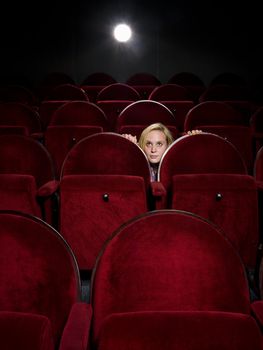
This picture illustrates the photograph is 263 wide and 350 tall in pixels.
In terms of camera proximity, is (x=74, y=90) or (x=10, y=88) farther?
(x=10, y=88)

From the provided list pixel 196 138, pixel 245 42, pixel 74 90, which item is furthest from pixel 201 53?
pixel 196 138

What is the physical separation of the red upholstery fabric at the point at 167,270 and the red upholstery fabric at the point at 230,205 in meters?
0.31

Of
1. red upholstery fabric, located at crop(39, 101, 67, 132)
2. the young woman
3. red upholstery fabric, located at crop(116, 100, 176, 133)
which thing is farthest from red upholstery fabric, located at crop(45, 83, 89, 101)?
the young woman

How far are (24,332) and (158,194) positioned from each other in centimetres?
46

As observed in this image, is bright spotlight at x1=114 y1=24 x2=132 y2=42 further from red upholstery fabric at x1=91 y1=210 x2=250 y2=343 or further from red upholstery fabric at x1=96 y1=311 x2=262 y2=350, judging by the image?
red upholstery fabric at x1=96 y1=311 x2=262 y2=350

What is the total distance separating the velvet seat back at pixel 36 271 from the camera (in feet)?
1.65

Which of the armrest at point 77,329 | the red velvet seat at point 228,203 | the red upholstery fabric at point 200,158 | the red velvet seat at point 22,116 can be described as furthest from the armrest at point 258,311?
the red velvet seat at point 22,116

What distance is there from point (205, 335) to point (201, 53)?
2604 millimetres

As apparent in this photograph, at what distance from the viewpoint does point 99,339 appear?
447 mm

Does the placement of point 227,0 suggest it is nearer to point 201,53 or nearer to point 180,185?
point 201,53

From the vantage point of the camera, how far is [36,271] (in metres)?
0.51

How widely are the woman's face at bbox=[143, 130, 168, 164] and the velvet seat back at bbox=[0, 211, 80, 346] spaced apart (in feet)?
2.01

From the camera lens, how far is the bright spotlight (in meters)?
2.78

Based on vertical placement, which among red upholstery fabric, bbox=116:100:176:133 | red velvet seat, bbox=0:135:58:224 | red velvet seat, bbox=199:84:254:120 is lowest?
red velvet seat, bbox=0:135:58:224
